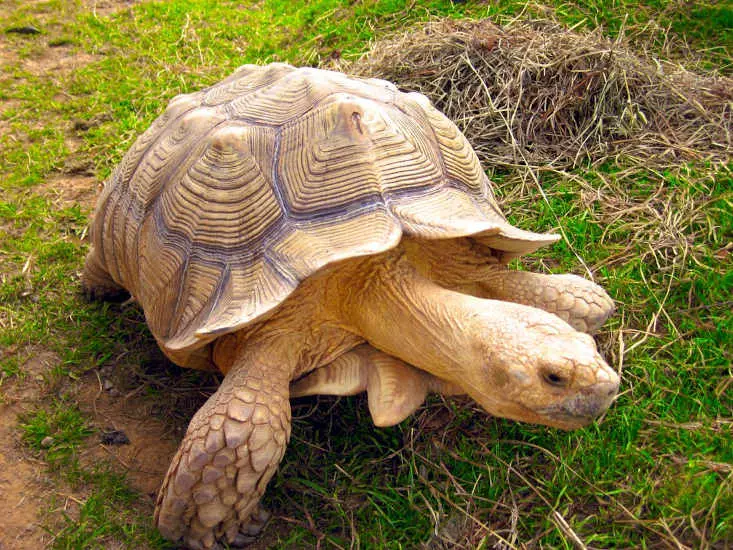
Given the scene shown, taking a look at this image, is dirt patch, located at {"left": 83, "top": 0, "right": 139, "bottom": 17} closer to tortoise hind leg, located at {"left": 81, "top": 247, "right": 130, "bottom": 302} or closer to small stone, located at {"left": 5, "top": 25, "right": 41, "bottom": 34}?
small stone, located at {"left": 5, "top": 25, "right": 41, "bottom": 34}

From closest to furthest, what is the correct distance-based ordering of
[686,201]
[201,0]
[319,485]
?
1. [319,485]
2. [686,201]
3. [201,0]

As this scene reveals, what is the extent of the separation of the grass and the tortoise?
0.34 m

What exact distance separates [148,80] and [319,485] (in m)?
4.03

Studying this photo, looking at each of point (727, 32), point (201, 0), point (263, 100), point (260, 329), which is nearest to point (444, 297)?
point (260, 329)

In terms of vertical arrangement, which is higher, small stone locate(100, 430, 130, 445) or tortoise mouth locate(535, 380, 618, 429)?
tortoise mouth locate(535, 380, 618, 429)

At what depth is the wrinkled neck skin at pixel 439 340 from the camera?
1.68 metres

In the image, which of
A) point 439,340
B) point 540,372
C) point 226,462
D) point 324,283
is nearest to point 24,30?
point 324,283

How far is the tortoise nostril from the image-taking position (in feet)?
5.44

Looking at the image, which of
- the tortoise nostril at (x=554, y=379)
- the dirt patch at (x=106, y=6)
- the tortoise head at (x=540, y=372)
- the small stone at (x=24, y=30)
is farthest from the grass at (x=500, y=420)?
the dirt patch at (x=106, y=6)

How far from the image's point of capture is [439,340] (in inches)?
77.2

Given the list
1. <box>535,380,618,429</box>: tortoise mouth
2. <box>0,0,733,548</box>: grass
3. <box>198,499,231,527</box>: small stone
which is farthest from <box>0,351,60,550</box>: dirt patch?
<box>535,380,618,429</box>: tortoise mouth

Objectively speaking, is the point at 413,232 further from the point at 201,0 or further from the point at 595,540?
the point at 201,0

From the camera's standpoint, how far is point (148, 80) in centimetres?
504

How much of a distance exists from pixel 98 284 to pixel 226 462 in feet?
5.34
